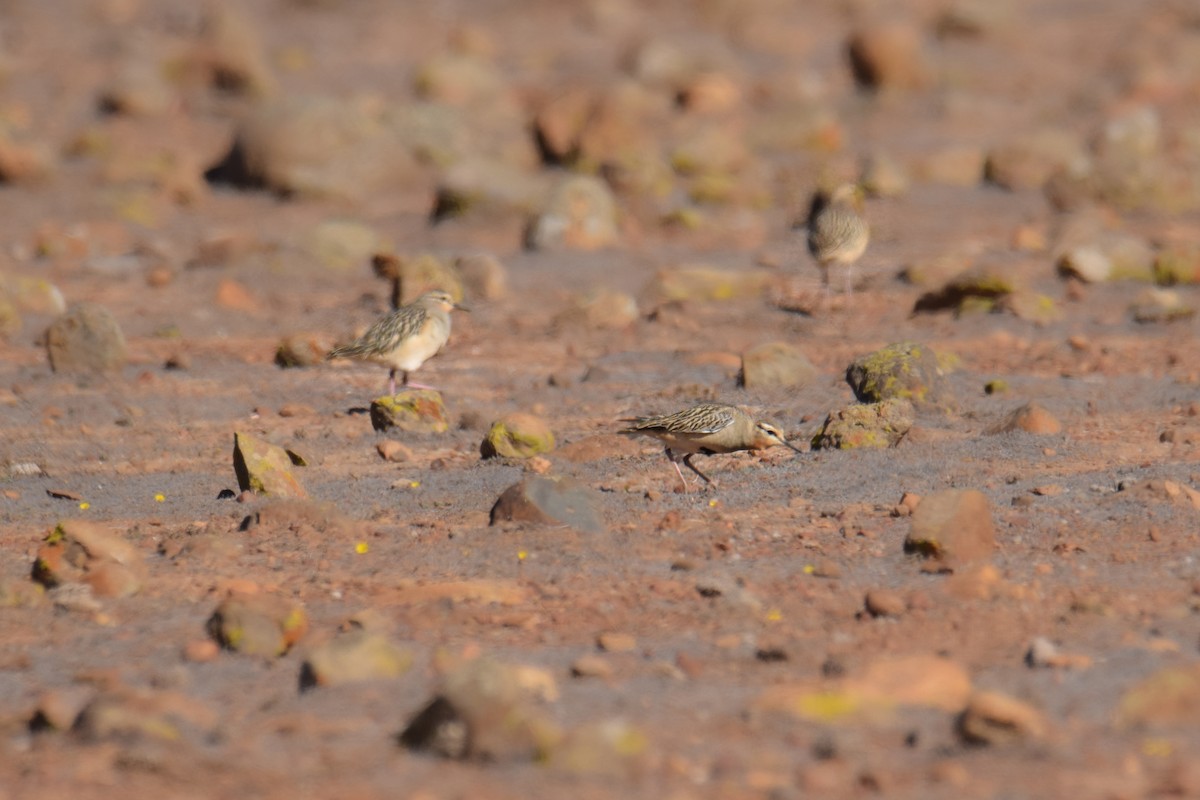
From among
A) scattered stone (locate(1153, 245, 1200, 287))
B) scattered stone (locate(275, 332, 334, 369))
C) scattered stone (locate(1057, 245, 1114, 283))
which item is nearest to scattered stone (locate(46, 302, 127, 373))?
scattered stone (locate(275, 332, 334, 369))

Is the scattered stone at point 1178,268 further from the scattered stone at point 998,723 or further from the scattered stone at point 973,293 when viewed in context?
the scattered stone at point 998,723

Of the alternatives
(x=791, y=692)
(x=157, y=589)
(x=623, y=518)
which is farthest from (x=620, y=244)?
(x=791, y=692)

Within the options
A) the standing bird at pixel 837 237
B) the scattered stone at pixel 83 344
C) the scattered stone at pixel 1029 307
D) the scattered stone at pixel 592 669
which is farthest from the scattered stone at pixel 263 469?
the scattered stone at pixel 1029 307

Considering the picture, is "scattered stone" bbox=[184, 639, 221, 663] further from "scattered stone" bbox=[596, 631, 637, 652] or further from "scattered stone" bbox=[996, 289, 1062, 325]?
"scattered stone" bbox=[996, 289, 1062, 325]

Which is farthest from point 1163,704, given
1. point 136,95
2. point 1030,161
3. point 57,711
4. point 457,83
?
point 457,83

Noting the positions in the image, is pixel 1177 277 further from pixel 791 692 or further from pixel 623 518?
pixel 791 692
